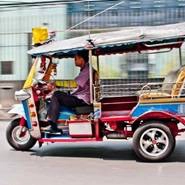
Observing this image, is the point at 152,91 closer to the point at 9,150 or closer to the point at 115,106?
the point at 115,106

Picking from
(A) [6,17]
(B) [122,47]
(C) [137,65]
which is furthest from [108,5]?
(B) [122,47]

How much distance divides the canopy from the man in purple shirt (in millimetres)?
247

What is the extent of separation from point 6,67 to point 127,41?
8.58 metres

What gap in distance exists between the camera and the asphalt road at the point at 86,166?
736 centimetres

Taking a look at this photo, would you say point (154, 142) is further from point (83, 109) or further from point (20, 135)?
point (20, 135)

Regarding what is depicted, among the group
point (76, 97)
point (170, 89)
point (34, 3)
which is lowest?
point (76, 97)

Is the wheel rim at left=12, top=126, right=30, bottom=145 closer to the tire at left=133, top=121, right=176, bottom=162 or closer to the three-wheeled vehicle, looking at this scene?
the three-wheeled vehicle

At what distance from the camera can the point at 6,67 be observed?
54.4 ft

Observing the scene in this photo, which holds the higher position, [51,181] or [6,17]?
[6,17]

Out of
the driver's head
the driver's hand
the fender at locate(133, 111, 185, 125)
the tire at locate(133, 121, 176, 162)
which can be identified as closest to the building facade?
the driver's hand

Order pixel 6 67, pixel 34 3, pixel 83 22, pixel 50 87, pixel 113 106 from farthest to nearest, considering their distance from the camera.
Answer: pixel 6 67 < pixel 34 3 < pixel 83 22 < pixel 50 87 < pixel 113 106

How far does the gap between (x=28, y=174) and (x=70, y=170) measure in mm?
606

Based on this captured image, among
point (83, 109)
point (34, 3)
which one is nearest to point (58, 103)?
point (83, 109)

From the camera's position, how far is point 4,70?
1653 cm
